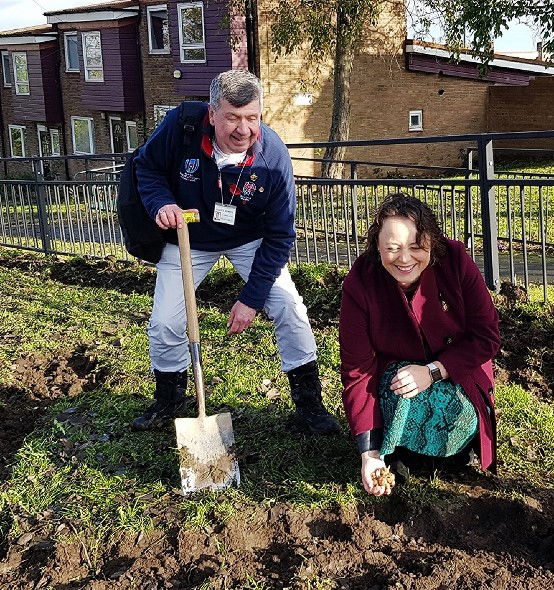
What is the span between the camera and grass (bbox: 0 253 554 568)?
3.54 meters

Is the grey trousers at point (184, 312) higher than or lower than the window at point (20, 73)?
lower

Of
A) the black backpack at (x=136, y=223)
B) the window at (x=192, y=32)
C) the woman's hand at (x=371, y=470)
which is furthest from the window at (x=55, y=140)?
the woman's hand at (x=371, y=470)

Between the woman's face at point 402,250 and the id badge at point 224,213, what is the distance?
1052 mm

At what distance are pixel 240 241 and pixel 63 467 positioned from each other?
1519 millimetres

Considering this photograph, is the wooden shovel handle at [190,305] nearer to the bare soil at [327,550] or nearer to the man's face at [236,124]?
the man's face at [236,124]

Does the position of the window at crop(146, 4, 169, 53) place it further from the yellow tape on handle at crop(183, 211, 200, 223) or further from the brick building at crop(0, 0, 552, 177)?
the yellow tape on handle at crop(183, 211, 200, 223)

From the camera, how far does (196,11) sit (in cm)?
2434

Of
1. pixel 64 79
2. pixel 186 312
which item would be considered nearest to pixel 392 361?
pixel 186 312

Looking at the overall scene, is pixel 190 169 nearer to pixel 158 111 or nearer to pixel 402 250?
pixel 402 250

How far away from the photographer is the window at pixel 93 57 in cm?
2894

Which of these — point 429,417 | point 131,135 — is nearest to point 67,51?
point 131,135

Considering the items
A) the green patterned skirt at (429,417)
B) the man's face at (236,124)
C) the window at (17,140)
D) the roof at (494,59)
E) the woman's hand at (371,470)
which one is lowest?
the woman's hand at (371,470)

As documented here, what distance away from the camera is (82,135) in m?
31.9

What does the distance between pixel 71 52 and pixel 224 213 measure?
29848 millimetres
